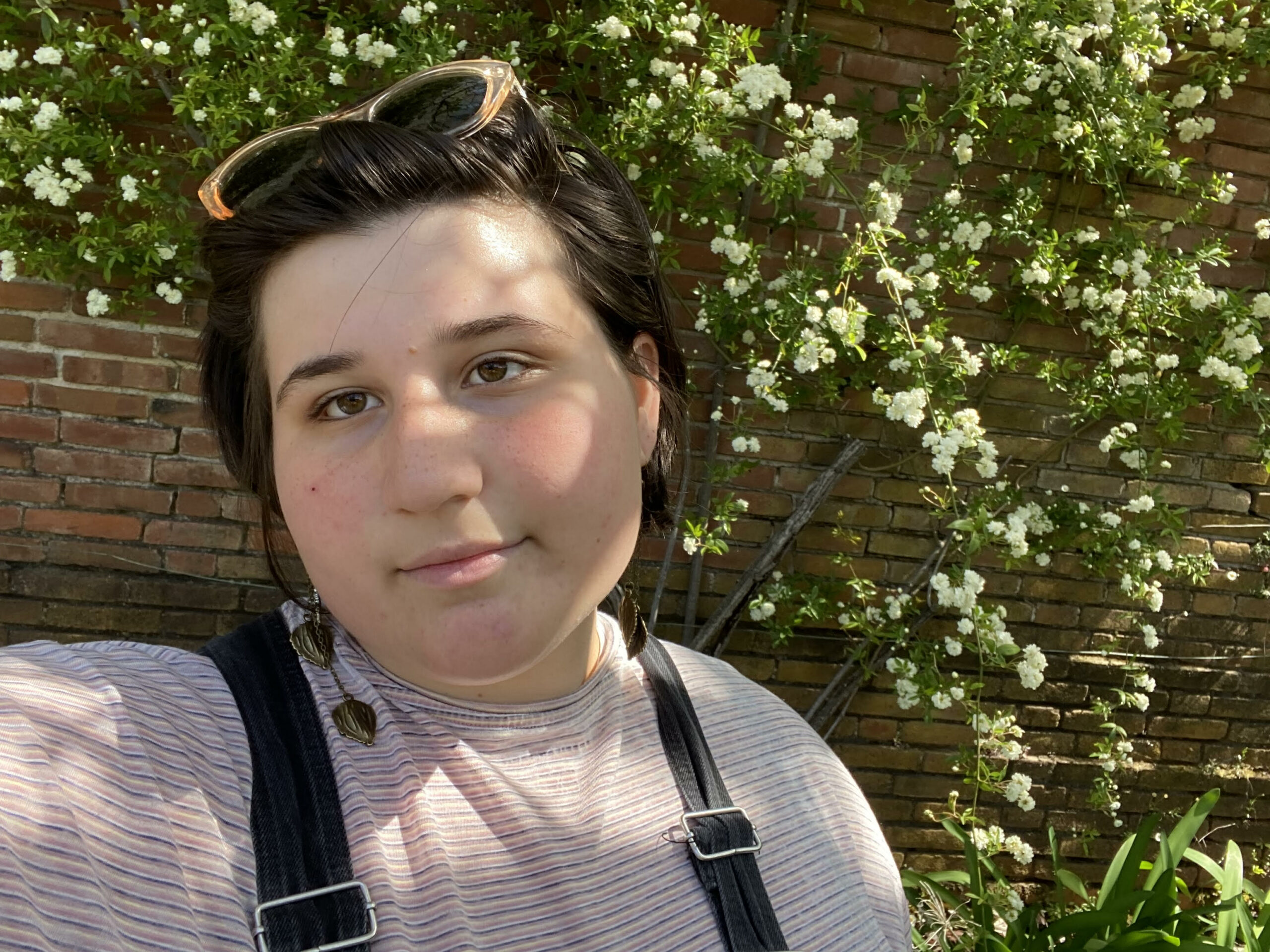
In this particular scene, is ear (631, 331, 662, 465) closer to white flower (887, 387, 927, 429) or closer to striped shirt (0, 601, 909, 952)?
striped shirt (0, 601, 909, 952)

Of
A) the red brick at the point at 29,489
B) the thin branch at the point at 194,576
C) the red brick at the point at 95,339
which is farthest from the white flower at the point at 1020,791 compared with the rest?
the red brick at the point at 29,489

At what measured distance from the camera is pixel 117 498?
2826mm

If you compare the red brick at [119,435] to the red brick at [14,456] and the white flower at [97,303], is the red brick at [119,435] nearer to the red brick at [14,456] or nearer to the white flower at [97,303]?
Result: the red brick at [14,456]

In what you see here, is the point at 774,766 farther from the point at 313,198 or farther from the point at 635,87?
the point at 635,87

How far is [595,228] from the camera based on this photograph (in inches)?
46.1

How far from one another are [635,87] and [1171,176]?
174cm

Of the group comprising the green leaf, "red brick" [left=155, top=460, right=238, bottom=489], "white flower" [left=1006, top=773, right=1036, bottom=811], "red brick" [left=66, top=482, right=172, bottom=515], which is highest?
"red brick" [left=155, top=460, right=238, bottom=489]

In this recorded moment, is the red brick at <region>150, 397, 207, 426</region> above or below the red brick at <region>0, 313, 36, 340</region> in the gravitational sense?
below

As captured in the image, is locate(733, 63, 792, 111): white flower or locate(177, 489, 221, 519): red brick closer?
locate(733, 63, 792, 111): white flower

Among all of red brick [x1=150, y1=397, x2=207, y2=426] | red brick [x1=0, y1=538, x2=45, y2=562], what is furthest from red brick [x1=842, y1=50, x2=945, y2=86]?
red brick [x1=0, y1=538, x2=45, y2=562]

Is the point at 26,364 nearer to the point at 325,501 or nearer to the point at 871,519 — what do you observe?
the point at 325,501

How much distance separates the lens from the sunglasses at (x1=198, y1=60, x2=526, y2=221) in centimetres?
105

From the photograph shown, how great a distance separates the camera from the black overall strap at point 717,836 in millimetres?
1019

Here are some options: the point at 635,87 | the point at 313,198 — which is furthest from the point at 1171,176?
the point at 313,198
